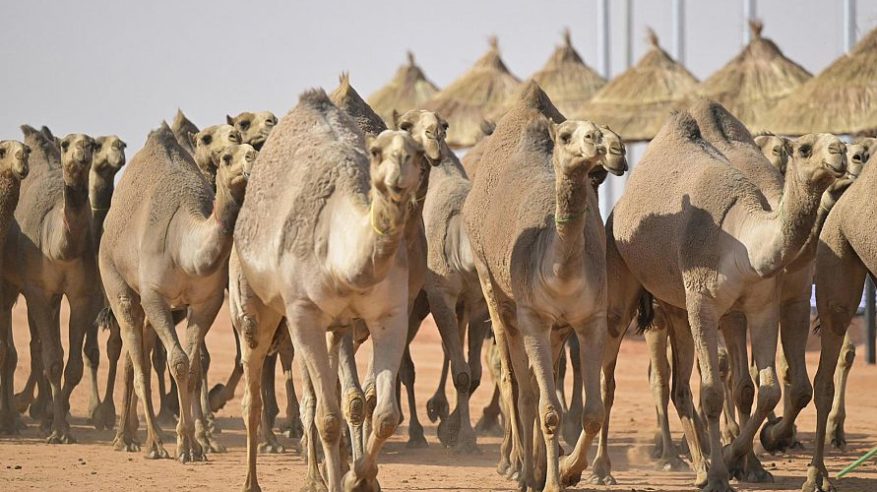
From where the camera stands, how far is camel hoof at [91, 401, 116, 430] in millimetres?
13352

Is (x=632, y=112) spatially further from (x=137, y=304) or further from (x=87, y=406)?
(x=137, y=304)

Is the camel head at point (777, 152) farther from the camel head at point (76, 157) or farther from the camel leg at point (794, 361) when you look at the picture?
the camel head at point (76, 157)

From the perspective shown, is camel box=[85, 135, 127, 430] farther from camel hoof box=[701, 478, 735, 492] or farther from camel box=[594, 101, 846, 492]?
camel hoof box=[701, 478, 735, 492]

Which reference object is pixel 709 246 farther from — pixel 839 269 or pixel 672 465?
pixel 672 465

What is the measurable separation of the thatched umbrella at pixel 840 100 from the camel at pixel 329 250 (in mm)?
11226

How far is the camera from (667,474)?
10.6 meters

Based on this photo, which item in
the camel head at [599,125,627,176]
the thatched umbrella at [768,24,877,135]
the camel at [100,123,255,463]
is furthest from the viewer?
the thatched umbrella at [768,24,877,135]

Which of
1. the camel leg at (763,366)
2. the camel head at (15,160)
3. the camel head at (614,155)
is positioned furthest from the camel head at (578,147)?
Answer: the camel head at (15,160)

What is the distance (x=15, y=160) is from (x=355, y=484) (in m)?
5.14

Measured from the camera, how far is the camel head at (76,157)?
37.8ft

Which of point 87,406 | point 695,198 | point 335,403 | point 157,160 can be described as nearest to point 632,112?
point 87,406

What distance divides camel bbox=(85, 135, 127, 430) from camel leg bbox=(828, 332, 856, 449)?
20.2ft

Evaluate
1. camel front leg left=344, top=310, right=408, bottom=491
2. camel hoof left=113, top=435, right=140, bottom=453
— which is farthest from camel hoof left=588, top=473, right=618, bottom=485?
camel hoof left=113, top=435, right=140, bottom=453

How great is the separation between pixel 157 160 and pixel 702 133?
14.5ft
